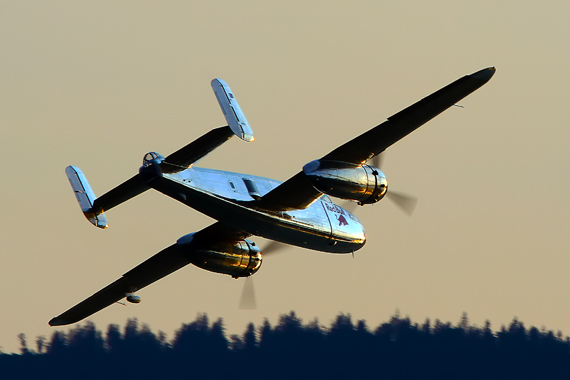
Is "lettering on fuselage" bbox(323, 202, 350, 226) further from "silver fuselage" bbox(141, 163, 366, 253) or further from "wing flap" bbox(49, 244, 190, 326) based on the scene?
"wing flap" bbox(49, 244, 190, 326)

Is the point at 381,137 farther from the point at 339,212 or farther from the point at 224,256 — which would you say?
the point at 224,256

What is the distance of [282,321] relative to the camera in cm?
6066

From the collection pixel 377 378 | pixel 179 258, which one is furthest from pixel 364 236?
pixel 377 378

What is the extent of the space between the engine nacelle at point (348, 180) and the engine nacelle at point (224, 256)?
7.28 metres

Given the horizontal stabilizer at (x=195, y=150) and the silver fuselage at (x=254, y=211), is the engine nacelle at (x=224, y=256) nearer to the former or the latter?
the silver fuselage at (x=254, y=211)

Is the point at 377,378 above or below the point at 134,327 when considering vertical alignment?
below

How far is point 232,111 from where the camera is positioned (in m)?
33.5

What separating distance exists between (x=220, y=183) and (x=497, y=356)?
1165 inches

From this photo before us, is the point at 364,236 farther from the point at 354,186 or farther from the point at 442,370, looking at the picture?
the point at 442,370

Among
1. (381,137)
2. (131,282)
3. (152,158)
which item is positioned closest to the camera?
(152,158)

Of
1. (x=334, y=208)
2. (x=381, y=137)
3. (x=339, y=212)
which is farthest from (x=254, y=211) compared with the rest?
(x=381, y=137)

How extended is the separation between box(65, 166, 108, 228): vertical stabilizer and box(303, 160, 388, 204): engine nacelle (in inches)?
314

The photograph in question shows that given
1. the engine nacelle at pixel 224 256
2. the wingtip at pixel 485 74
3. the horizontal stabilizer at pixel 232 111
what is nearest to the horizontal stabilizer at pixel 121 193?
the horizontal stabilizer at pixel 232 111

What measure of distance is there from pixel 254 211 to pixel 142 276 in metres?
9.06
